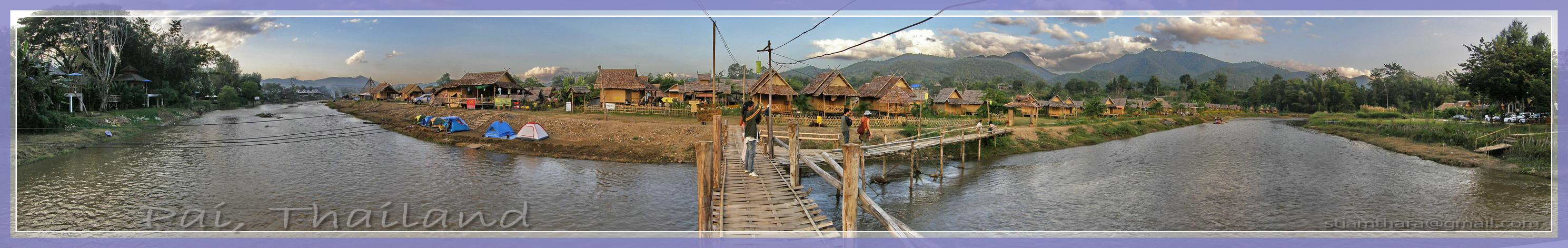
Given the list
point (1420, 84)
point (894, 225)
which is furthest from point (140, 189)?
point (1420, 84)

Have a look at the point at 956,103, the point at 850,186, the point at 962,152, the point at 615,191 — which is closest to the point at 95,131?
the point at 615,191

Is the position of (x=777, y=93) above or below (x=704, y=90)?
below

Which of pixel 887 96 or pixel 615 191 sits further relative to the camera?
pixel 887 96

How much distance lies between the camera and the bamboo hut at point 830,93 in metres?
27.9

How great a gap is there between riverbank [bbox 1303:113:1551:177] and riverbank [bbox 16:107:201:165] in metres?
35.9

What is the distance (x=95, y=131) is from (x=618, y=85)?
17.8 m

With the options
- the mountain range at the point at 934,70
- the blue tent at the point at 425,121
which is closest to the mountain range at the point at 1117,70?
the mountain range at the point at 934,70

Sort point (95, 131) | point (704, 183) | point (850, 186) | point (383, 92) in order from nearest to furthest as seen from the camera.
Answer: point (850, 186), point (704, 183), point (95, 131), point (383, 92)

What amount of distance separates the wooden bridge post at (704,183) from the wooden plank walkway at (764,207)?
166 mm

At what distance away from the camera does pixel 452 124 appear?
22.0m

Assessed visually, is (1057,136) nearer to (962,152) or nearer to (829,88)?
(962,152)

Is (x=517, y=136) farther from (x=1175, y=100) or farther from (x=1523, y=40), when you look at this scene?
(x=1175, y=100)

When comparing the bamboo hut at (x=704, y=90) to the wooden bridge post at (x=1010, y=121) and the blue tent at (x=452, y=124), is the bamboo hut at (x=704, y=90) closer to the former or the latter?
the blue tent at (x=452, y=124)
